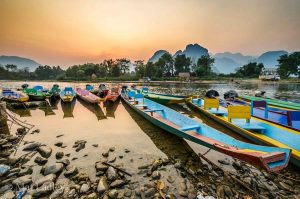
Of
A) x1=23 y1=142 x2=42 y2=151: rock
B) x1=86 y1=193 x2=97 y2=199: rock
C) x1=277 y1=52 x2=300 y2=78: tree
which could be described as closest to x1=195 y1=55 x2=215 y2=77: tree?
x1=277 y1=52 x2=300 y2=78: tree

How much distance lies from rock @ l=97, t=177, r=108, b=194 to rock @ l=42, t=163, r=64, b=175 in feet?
5.07

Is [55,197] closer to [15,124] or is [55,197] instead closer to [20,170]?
[20,170]

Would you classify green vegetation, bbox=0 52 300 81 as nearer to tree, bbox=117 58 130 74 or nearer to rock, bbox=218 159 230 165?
tree, bbox=117 58 130 74

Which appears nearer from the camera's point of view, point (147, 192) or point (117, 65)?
point (147, 192)

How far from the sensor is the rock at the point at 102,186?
463 centimetres

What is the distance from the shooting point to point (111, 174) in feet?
17.6

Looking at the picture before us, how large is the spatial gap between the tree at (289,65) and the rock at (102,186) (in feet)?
328

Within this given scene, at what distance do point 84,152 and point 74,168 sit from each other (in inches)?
58.7

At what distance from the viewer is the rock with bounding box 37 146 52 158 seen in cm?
681

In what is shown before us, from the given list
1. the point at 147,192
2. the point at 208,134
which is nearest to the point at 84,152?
the point at 147,192

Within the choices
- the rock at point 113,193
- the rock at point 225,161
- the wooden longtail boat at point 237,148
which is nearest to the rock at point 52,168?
the rock at point 113,193

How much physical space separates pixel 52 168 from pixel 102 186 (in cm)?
204

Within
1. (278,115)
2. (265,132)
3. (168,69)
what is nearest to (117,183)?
(265,132)

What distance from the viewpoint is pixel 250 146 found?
194 inches
